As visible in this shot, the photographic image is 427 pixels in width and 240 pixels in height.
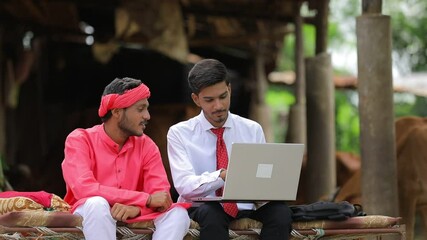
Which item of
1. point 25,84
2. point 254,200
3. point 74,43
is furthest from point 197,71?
point 74,43

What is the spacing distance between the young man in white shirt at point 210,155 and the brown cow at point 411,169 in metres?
2.58

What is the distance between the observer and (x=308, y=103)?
11242mm

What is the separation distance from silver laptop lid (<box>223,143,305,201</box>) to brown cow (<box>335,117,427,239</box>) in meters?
2.75

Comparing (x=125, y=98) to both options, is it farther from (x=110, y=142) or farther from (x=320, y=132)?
(x=320, y=132)

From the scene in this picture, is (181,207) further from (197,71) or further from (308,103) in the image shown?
(308,103)

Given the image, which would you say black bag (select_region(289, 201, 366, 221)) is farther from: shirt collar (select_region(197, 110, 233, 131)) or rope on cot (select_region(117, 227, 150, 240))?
rope on cot (select_region(117, 227, 150, 240))

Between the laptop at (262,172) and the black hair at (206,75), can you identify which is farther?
the black hair at (206,75)

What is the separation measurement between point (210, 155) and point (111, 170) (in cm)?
57

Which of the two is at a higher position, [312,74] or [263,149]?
[312,74]

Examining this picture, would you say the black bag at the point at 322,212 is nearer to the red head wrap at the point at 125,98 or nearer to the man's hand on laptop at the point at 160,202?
the man's hand on laptop at the point at 160,202

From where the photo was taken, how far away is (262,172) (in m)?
5.79

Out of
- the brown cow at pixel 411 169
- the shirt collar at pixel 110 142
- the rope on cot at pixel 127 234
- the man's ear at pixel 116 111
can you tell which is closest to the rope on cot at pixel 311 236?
the rope on cot at pixel 127 234

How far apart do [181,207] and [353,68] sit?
95.4ft

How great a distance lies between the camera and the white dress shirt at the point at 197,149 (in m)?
5.99
